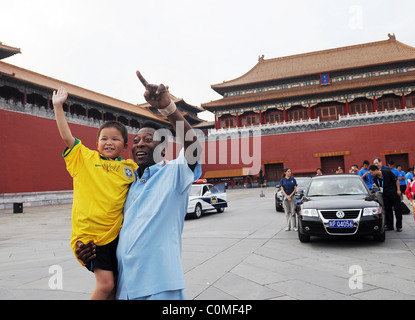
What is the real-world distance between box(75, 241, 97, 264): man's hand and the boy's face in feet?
1.74

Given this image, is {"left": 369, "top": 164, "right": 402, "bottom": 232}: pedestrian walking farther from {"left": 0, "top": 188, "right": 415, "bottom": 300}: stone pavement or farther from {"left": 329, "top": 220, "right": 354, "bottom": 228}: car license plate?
{"left": 329, "top": 220, "right": 354, "bottom": 228}: car license plate

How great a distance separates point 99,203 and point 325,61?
108 ft

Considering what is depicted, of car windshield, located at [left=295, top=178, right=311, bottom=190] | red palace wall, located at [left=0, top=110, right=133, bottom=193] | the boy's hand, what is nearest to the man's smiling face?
the boy's hand

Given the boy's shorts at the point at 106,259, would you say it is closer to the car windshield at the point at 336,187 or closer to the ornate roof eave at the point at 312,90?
the car windshield at the point at 336,187

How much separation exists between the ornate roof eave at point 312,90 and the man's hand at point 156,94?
2879 cm

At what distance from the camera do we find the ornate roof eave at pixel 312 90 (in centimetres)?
2669

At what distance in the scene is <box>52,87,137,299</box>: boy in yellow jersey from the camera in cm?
163

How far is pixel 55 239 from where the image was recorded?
7445mm

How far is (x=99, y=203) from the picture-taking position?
1.65 meters

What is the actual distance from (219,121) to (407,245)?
27965 mm

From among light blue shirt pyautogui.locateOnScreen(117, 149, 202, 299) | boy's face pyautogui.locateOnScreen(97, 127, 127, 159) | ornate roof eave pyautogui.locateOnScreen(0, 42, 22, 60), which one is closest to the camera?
light blue shirt pyautogui.locateOnScreen(117, 149, 202, 299)

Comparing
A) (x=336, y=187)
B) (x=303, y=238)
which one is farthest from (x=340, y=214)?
(x=336, y=187)
